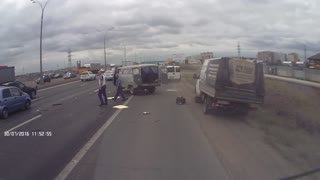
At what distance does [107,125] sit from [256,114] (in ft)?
20.5

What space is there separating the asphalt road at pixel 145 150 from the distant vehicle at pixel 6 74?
23.2 m

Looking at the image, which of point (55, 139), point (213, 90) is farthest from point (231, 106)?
point (55, 139)

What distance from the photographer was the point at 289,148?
33.2 feet

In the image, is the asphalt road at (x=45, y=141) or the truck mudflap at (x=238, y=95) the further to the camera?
the truck mudflap at (x=238, y=95)

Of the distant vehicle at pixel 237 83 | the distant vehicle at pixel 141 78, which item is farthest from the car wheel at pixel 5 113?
the distant vehicle at pixel 141 78

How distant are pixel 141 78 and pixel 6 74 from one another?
52.3 feet

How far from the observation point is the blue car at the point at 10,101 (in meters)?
18.6

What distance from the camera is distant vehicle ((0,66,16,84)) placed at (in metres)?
38.1

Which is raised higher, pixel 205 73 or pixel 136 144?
pixel 205 73

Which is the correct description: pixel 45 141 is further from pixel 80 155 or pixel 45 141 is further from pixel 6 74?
pixel 6 74

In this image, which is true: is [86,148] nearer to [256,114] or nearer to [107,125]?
[107,125]

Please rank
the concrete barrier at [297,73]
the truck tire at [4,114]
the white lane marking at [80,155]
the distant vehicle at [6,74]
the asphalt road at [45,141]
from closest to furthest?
the white lane marking at [80,155] < the asphalt road at [45,141] < the truck tire at [4,114] < the distant vehicle at [6,74] < the concrete barrier at [297,73]

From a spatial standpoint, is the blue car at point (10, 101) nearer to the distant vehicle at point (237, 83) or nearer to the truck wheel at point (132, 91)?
the distant vehicle at point (237, 83)

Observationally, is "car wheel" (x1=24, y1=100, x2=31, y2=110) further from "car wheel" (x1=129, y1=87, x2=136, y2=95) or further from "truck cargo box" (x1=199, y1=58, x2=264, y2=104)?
"truck cargo box" (x1=199, y1=58, x2=264, y2=104)
